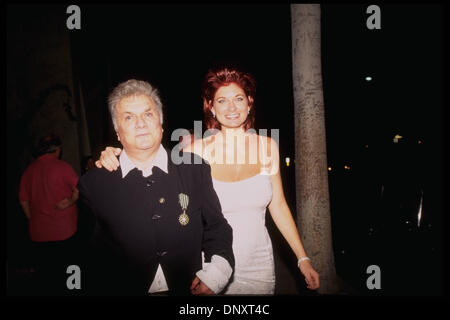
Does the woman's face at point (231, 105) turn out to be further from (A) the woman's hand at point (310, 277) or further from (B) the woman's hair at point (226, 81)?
(A) the woman's hand at point (310, 277)

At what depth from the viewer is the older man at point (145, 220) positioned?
6.89 feet

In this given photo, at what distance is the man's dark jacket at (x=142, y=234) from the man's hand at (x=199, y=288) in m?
0.13

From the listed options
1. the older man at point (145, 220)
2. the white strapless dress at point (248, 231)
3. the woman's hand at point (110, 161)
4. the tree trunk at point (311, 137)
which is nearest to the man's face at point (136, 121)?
the older man at point (145, 220)

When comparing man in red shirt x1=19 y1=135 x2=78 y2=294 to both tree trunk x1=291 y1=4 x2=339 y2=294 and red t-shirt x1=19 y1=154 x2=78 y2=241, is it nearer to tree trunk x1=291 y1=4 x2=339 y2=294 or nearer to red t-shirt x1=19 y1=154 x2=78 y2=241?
red t-shirt x1=19 y1=154 x2=78 y2=241

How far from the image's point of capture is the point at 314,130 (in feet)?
11.7

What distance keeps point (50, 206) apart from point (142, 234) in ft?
8.89

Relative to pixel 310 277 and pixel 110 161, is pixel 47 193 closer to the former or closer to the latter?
pixel 110 161

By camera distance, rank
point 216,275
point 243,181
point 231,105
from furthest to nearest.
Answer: point 243,181 → point 231,105 → point 216,275

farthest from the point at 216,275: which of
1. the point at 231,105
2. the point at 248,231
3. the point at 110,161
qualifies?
the point at 231,105

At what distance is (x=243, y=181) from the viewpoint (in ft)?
8.74

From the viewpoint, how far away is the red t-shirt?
401 centimetres

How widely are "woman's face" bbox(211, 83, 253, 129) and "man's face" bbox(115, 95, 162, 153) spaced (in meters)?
0.69

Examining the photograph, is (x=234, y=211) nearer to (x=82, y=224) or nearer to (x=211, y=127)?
(x=211, y=127)

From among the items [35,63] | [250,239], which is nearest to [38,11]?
[35,63]
